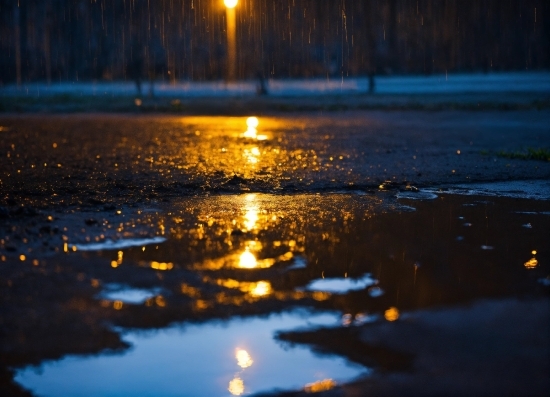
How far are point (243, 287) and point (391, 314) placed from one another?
3.67 ft

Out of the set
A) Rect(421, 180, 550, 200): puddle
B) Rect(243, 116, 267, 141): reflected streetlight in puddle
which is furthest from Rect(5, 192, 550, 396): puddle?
Rect(243, 116, 267, 141): reflected streetlight in puddle

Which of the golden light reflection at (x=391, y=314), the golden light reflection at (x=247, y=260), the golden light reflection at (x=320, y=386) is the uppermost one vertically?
the golden light reflection at (x=247, y=260)

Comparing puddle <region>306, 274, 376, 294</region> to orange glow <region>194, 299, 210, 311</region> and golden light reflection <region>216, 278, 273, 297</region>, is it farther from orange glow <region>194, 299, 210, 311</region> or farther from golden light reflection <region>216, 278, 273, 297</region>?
orange glow <region>194, 299, 210, 311</region>

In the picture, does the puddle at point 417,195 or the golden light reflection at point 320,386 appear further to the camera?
the puddle at point 417,195

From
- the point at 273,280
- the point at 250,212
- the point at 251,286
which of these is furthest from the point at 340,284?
the point at 250,212

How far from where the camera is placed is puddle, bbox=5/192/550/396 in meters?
4.25

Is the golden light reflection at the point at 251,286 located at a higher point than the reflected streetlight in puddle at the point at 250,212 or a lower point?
lower

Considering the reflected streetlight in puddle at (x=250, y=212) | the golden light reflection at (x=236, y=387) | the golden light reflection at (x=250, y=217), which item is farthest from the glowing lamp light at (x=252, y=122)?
the golden light reflection at (x=236, y=387)

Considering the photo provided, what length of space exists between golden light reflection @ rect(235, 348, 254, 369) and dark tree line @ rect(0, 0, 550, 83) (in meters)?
36.9

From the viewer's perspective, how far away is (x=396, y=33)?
144 ft

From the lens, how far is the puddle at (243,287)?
4247mm

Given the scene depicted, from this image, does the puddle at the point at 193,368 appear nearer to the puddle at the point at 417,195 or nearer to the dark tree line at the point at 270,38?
the puddle at the point at 417,195

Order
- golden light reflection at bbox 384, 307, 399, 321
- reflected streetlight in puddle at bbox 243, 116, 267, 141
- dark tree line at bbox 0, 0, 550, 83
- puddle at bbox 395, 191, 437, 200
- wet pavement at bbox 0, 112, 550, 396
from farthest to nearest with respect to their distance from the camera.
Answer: dark tree line at bbox 0, 0, 550, 83 < reflected streetlight in puddle at bbox 243, 116, 267, 141 < puddle at bbox 395, 191, 437, 200 < golden light reflection at bbox 384, 307, 399, 321 < wet pavement at bbox 0, 112, 550, 396

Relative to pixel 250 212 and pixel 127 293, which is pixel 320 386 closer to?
pixel 127 293
